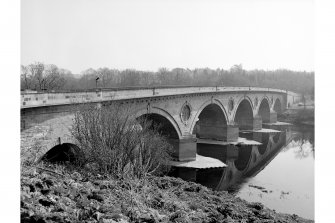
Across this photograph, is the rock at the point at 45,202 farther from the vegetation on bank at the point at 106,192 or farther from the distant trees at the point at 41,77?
the distant trees at the point at 41,77

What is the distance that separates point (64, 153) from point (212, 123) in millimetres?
24713

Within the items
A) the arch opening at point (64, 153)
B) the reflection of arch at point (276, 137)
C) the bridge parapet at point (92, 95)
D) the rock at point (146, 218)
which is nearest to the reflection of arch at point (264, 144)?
the reflection of arch at point (276, 137)

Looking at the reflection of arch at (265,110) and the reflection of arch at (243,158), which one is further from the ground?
the reflection of arch at (265,110)

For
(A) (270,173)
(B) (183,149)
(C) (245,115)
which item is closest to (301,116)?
(C) (245,115)

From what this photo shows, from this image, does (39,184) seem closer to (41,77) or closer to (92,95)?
(92,95)

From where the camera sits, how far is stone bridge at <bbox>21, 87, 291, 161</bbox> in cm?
1184

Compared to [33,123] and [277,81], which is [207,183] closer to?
[33,123]

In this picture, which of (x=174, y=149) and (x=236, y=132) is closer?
(x=174, y=149)

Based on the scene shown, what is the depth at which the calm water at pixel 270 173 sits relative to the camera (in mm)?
17984

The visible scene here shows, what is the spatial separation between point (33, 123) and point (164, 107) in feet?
44.2

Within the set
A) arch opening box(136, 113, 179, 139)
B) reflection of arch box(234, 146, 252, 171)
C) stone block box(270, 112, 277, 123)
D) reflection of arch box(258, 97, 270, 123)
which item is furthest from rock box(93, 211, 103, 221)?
stone block box(270, 112, 277, 123)

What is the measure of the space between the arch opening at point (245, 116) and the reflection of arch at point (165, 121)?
20.8 meters

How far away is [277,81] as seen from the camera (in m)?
67.5

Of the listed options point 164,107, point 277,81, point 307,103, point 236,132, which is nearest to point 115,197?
point 164,107
